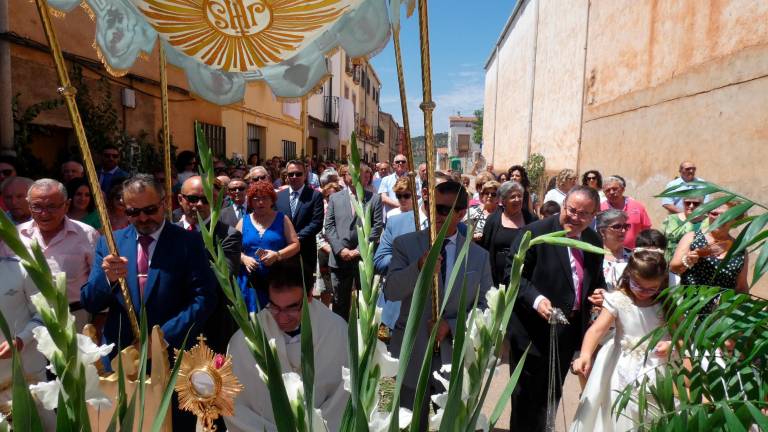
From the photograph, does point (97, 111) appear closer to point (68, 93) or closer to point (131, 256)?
point (131, 256)

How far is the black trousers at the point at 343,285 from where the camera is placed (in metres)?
5.41

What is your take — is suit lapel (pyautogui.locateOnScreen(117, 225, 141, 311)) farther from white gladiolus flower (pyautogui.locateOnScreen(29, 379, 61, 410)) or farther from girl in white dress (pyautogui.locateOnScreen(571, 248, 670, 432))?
girl in white dress (pyautogui.locateOnScreen(571, 248, 670, 432))

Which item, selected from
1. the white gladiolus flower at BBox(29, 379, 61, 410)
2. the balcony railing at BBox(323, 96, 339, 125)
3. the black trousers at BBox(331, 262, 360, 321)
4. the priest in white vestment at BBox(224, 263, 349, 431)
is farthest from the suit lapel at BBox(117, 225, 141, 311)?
the balcony railing at BBox(323, 96, 339, 125)

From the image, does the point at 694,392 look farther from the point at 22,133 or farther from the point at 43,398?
the point at 22,133

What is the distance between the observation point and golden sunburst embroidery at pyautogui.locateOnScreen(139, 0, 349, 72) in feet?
8.98

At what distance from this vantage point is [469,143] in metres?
69.3

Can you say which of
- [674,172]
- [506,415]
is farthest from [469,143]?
[506,415]

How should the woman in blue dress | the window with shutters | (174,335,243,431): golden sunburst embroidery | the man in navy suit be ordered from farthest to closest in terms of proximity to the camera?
the window with shutters → the man in navy suit → the woman in blue dress → (174,335,243,431): golden sunburst embroidery

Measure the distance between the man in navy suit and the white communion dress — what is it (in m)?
2.81

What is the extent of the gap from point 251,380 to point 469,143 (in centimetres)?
6840

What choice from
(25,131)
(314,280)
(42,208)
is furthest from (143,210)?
(25,131)

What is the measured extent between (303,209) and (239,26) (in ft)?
9.10

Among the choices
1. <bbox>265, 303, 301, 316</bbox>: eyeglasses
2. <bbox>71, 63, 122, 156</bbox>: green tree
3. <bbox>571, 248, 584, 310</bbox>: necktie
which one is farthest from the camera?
<bbox>71, 63, 122, 156</bbox>: green tree

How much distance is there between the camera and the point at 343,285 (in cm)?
549
